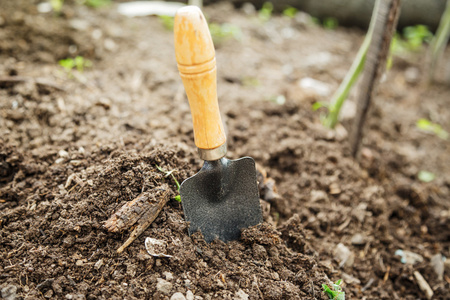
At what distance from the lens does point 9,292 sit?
1.00 m

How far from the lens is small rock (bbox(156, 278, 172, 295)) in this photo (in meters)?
1.05

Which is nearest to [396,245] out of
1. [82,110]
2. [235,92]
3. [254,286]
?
[254,286]

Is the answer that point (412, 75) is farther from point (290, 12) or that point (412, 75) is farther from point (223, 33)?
point (223, 33)

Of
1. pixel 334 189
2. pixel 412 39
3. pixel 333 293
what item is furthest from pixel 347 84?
pixel 412 39

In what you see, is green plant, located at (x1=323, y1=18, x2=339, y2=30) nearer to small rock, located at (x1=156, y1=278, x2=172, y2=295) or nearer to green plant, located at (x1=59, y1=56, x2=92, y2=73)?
green plant, located at (x1=59, y1=56, x2=92, y2=73)

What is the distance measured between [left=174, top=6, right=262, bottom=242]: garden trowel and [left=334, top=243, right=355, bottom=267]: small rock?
0.39m

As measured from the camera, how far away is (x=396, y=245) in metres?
1.57

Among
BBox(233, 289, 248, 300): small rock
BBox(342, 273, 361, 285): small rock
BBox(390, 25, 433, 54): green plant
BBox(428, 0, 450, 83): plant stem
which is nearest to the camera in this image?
BBox(233, 289, 248, 300): small rock

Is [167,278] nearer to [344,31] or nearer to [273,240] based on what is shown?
[273,240]

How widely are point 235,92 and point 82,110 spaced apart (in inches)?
36.9

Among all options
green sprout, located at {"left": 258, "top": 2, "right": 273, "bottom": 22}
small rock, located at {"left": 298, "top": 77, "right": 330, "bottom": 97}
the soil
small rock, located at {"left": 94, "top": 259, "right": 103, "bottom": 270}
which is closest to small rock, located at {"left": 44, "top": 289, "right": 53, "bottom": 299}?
the soil

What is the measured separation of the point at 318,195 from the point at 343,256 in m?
0.31

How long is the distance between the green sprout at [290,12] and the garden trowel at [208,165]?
2640 mm

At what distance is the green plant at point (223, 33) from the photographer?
2836mm
